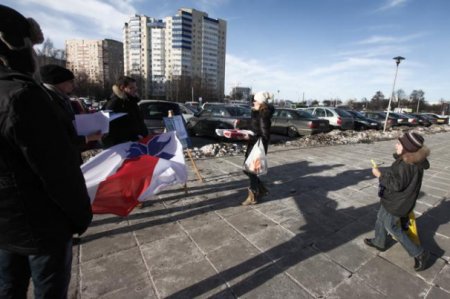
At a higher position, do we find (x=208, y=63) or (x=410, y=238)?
(x=208, y=63)

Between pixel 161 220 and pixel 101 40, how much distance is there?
97732 millimetres

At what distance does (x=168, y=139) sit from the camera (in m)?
3.81

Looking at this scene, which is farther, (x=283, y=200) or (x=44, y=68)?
(x=283, y=200)

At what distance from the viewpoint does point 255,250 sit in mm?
2975

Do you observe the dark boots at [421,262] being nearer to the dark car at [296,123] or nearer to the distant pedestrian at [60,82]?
the distant pedestrian at [60,82]

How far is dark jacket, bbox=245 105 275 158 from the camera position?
3979mm

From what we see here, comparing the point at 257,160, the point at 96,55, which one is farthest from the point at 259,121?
the point at 96,55

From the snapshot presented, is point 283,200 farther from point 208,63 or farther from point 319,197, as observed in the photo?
point 208,63

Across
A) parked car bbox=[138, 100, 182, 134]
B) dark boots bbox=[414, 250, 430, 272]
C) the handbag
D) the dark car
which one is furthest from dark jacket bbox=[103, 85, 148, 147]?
the dark car

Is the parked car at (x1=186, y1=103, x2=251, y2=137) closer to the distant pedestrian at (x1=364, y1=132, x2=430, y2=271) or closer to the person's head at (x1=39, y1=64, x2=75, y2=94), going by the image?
the person's head at (x1=39, y1=64, x2=75, y2=94)

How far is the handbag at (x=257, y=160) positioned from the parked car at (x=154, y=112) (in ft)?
15.4

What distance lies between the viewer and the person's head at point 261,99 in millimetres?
3961

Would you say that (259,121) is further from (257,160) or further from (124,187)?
(124,187)

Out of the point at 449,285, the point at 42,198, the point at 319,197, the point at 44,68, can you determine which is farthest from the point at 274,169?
the point at 42,198
